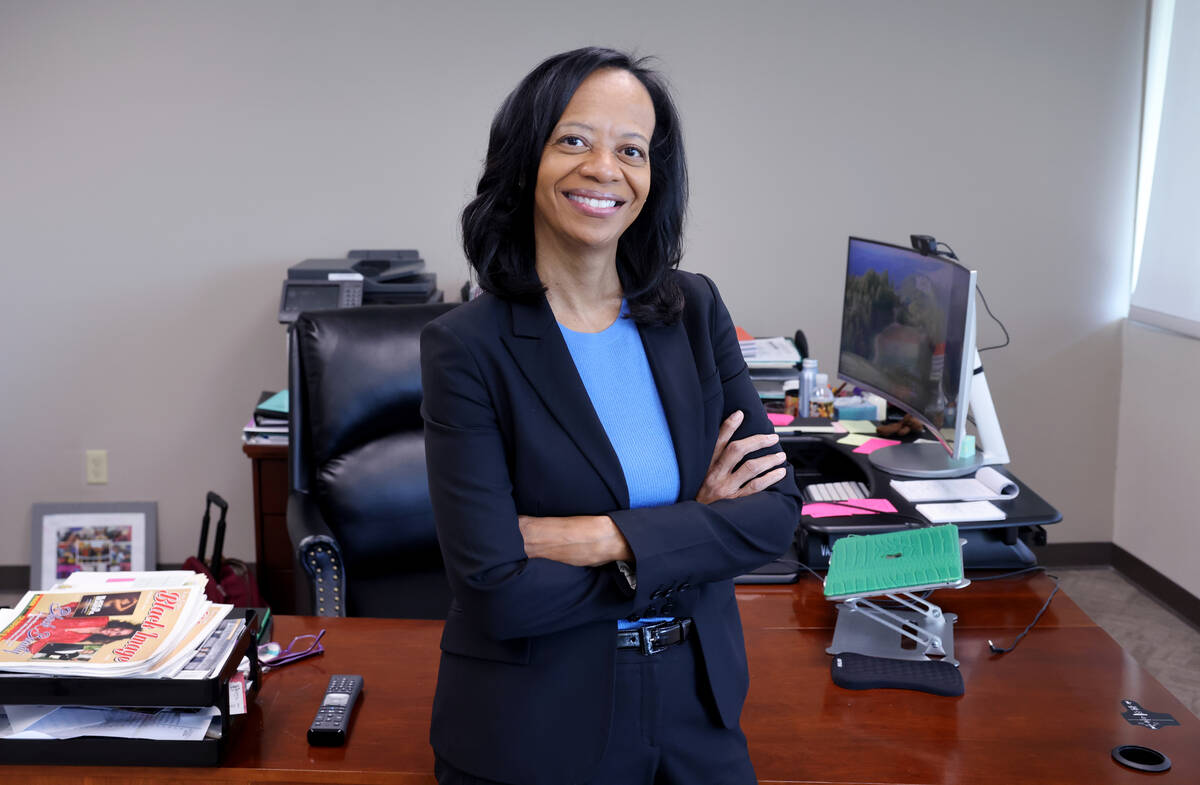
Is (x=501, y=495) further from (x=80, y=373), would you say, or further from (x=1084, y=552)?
(x=1084, y=552)

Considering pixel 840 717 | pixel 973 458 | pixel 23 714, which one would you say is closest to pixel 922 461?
pixel 973 458

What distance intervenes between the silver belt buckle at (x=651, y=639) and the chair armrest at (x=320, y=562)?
111 cm

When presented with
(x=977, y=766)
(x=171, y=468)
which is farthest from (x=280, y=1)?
(x=977, y=766)

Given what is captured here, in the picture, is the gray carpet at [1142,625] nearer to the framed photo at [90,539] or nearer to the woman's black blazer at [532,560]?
the framed photo at [90,539]

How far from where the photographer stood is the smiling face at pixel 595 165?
1291 mm

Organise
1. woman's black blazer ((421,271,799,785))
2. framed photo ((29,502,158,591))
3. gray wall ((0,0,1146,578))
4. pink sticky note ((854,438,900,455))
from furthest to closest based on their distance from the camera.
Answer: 1. framed photo ((29,502,158,591))
2. gray wall ((0,0,1146,578))
3. pink sticky note ((854,438,900,455))
4. woman's black blazer ((421,271,799,785))

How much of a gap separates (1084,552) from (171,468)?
343 cm

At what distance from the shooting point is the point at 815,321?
154 inches

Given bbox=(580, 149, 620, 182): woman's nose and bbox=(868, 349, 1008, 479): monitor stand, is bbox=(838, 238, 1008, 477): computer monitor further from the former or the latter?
bbox=(580, 149, 620, 182): woman's nose

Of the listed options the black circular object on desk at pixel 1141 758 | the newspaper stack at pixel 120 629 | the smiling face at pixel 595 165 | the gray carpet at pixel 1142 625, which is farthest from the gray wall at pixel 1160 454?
the newspaper stack at pixel 120 629

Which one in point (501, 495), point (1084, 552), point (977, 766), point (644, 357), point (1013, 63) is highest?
point (1013, 63)

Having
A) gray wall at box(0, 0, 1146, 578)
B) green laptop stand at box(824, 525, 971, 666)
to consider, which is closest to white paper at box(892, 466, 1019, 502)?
green laptop stand at box(824, 525, 971, 666)

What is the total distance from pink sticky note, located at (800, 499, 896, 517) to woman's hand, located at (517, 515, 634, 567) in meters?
0.92

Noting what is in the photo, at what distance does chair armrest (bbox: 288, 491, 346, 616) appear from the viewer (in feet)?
7.19
